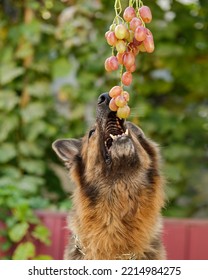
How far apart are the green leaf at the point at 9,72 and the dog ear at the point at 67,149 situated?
6.71 ft

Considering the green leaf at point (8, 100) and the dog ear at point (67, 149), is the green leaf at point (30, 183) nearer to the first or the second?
the green leaf at point (8, 100)

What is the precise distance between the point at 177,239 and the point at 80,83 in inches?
68.4

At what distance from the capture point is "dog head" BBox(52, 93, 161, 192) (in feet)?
10.4

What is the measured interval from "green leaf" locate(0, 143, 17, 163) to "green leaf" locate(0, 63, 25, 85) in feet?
1.77

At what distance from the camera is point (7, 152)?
5.62 metres

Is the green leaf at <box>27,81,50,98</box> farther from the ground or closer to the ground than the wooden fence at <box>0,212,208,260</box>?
farther from the ground

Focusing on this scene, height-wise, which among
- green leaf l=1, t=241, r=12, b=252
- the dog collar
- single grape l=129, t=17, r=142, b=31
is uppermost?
green leaf l=1, t=241, r=12, b=252

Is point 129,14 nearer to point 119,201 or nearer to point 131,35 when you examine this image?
point 131,35

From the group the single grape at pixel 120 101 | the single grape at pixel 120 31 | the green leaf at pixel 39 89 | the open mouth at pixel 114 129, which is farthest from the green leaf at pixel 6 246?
the single grape at pixel 120 31

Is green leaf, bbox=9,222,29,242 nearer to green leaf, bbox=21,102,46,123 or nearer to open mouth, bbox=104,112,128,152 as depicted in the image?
green leaf, bbox=21,102,46,123

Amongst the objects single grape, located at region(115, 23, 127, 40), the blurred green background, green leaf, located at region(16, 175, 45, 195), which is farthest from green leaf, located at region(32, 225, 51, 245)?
single grape, located at region(115, 23, 127, 40)

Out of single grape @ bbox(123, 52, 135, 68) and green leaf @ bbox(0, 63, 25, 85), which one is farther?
green leaf @ bbox(0, 63, 25, 85)
